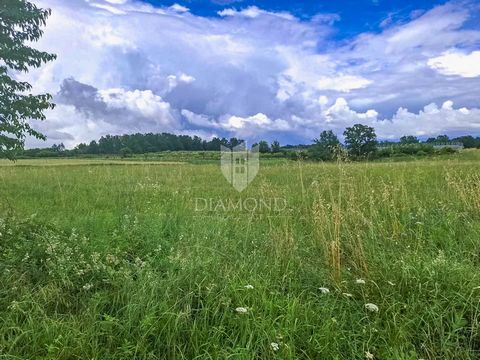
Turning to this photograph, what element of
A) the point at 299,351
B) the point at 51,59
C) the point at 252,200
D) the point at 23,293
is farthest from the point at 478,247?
the point at 51,59

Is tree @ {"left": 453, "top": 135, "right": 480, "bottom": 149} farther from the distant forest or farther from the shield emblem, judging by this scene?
the shield emblem

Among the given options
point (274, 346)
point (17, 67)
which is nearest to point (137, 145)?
point (17, 67)

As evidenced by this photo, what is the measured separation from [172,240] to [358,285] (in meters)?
2.19

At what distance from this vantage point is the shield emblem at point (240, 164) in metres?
9.90

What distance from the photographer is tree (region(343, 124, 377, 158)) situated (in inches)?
275

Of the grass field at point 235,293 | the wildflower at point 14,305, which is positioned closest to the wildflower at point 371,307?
the grass field at point 235,293

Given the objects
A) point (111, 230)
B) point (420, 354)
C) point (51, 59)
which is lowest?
point (420, 354)

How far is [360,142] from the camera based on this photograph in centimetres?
830

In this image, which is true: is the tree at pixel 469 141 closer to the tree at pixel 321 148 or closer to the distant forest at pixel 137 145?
the distant forest at pixel 137 145

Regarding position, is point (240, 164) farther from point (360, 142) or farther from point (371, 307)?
point (371, 307)

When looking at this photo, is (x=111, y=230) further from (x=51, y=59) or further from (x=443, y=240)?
(x=51, y=59)

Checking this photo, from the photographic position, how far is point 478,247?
12.6ft

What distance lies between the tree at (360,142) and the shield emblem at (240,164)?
9.01ft

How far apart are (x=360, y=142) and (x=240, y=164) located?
13.8 ft
